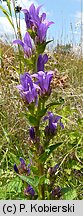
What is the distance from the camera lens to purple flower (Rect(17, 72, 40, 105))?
877 millimetres

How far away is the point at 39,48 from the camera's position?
2.98 feet

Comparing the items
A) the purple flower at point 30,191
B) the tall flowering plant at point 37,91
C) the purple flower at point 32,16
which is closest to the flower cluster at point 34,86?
the tall flowering plant at point 37,91

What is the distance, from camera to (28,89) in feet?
2.92

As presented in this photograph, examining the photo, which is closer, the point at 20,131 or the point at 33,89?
the point at 33,89

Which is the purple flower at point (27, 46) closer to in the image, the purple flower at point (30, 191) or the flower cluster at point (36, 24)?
the flower cluster at point (36, 24)

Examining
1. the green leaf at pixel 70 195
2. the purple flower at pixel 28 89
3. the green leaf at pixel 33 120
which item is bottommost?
the green leaf at pixel 70 195

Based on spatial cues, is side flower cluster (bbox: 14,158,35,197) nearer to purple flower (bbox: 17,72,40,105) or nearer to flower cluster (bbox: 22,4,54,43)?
purple flower (bbox: 17,72,40,105)

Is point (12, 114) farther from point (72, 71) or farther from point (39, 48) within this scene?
point (72, 71)

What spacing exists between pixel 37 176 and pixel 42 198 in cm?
10

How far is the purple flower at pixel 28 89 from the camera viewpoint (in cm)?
88

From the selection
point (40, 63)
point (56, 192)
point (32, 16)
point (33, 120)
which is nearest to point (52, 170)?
point (56, 192)

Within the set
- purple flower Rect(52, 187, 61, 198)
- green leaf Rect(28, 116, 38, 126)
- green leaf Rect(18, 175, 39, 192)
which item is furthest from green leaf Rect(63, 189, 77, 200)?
green leaf Rect(28, 116, 38, 126)

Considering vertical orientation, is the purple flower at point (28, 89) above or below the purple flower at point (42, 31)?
below

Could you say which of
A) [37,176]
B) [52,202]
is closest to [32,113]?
[37,176]
